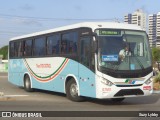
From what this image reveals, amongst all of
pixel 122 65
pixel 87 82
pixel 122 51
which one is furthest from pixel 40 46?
pixel 122 65

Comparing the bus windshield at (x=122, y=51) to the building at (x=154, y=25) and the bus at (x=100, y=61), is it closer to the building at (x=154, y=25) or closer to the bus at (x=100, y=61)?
the bus at (x=100, y=61)

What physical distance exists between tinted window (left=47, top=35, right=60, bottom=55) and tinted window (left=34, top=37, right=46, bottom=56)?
0.53 meters

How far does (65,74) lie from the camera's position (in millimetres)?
16141

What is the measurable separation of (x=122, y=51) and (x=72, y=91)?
2960 millimetres

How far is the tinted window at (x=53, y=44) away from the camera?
55.7 ft

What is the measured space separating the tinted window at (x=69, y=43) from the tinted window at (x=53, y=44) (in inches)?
21.9

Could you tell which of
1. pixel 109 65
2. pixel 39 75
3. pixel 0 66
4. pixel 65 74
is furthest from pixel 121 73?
pixel 0 66

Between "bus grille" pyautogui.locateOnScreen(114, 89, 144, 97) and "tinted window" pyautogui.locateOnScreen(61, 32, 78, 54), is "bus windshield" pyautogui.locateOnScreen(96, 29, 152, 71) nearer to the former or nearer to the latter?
"bus grille" pyautogui.locateOnScreen(114, 89, 144, 97)

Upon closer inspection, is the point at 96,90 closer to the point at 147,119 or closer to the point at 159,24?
the point at 147,119

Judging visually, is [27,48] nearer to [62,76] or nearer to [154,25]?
[62,76]

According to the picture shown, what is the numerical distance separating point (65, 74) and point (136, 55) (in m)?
3.41

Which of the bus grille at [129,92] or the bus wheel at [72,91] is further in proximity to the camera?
the bus wheel at [72,91]

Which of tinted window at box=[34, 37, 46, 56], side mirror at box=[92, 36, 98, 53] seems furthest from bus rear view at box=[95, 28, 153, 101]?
tinted window at box=[34, 37, 46, 56]

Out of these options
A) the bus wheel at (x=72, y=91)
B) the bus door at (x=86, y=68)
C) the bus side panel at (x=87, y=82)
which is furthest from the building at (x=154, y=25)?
the bus side panel at (x=87, y=82)
